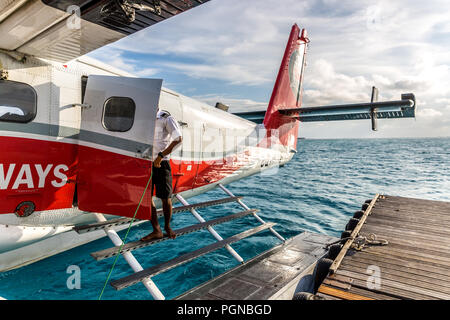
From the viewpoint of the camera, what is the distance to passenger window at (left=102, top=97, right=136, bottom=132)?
3.44 meters

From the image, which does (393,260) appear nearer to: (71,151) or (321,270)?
(321,270)

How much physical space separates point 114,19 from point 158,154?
1.52m

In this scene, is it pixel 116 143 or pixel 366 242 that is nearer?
pixel 116 143

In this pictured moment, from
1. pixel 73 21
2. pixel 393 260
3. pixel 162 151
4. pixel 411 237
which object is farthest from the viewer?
pixel 411 237

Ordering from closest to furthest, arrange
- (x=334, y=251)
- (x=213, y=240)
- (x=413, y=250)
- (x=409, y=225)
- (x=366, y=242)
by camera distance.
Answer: (x=413, y=250) < (x=366, y=242) < (x=334, y=251) < (x=409, y=225) < (x=213, y=240)

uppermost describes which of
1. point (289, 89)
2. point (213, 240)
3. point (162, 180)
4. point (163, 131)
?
point (289, 89)

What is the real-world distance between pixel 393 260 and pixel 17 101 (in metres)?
5.72

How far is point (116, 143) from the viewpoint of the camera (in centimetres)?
338

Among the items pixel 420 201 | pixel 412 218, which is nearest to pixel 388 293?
pixel 412 218

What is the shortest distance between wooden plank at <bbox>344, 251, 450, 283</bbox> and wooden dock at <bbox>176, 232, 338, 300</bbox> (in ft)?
2.72

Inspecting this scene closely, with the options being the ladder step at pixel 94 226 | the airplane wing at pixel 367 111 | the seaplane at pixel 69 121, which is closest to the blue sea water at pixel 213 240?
the seaplane at pixel 69 121

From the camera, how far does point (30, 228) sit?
3.25 metres
